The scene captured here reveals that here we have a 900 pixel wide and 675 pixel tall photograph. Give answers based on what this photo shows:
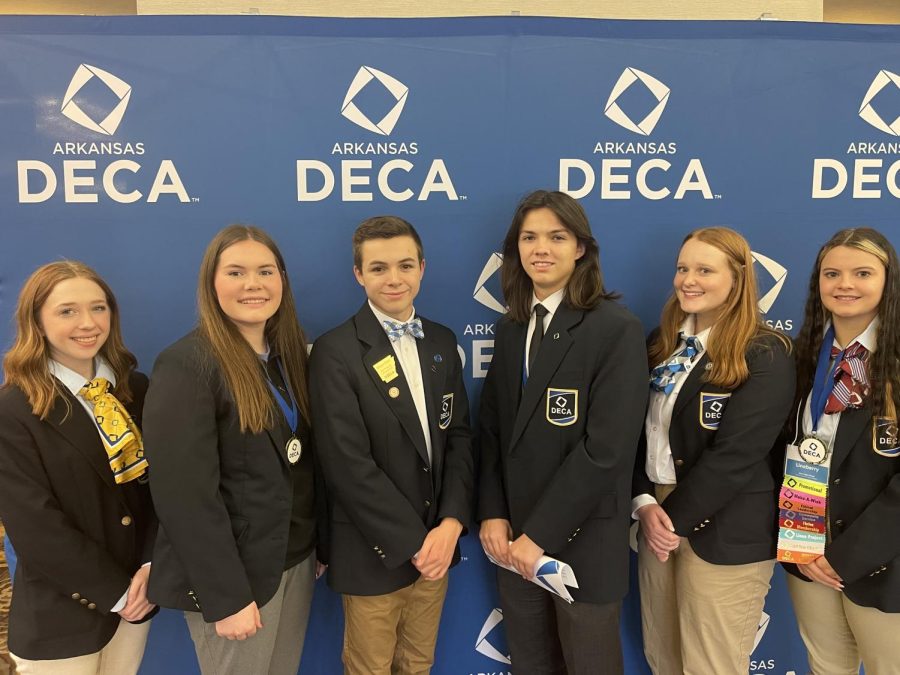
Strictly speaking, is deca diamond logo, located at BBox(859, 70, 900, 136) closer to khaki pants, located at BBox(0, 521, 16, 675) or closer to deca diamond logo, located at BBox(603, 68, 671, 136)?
deca diamond logo, located at BBox(603, 68, 671, 136)

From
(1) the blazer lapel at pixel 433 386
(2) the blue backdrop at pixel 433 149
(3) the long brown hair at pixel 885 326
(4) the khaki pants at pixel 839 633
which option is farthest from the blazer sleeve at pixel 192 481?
(3) the long brown hair at pixel 885 326

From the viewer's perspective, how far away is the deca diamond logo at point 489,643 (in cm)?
254

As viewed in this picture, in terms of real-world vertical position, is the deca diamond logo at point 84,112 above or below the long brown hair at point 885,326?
above

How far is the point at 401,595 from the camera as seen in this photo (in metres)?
2.00

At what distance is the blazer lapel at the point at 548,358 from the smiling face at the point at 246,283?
905 millimetres

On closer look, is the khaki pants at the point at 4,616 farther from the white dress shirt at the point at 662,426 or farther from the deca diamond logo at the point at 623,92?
the deca diamond logo at the point at 623,92

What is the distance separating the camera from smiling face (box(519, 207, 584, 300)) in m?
1.95

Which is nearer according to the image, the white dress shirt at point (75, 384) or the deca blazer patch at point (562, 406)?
the white dress shirt at point (75, 384)

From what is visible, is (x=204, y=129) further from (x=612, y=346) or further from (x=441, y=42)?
(x=612, y=346)

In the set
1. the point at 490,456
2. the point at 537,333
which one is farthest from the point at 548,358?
the point at 490,456

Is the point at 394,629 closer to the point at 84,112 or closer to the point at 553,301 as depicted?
the point at 553,301

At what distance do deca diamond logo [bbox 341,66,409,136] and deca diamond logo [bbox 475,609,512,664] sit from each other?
2203 mm

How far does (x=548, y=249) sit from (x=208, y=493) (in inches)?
52.6

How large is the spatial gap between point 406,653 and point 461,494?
697 millimetres
